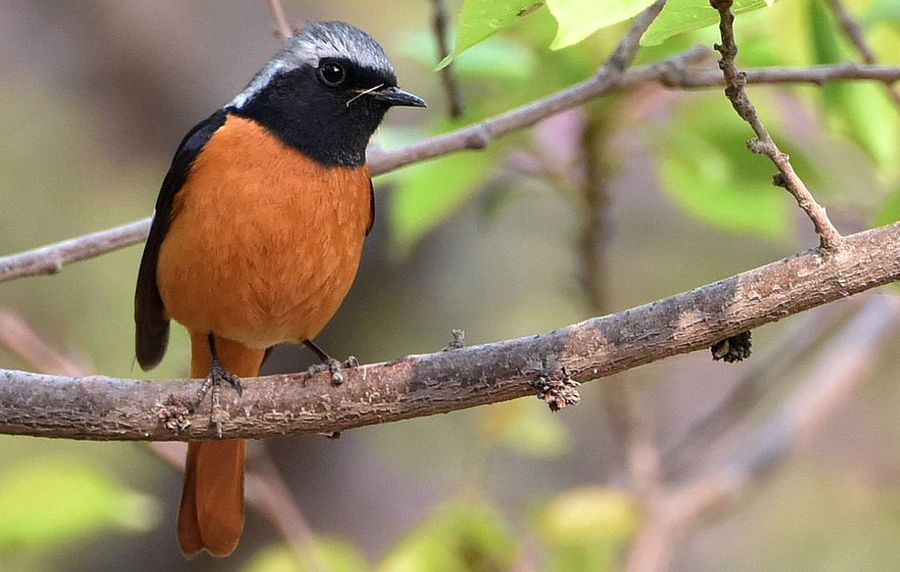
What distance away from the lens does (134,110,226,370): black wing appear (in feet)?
11.1

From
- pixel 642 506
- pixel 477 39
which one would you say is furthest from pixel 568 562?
pixel 477 39

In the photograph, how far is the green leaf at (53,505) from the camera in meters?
3.09

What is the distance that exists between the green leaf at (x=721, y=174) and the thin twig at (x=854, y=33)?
52 cm

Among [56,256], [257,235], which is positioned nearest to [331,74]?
[257,235]

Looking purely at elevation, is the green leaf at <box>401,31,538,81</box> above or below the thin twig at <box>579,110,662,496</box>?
above

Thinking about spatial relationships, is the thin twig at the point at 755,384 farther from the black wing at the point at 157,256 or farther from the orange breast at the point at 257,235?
the black wing at the point at 157,256

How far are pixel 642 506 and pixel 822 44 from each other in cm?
171

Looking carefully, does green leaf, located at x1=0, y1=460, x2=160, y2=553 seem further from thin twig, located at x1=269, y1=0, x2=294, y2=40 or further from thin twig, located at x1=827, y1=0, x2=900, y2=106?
thin twig, located at x1=827, y1=0, x2=900, y2=106

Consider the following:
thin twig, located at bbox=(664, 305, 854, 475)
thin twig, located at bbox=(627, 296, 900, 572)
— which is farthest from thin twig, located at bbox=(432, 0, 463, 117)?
thin twig, located at bbox=(664, 305, 854, 475)

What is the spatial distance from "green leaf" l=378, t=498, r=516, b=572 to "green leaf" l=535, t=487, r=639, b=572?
0.44ft

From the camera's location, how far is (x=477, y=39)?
160cm

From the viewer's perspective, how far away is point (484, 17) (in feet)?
5.21

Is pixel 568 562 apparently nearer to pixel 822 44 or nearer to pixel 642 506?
pixel 642 506

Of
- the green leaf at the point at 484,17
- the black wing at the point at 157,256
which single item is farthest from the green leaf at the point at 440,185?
the green leaf at the point at 484,17
